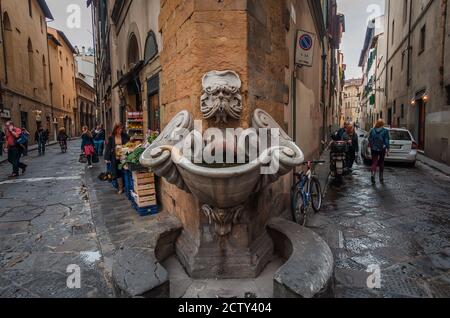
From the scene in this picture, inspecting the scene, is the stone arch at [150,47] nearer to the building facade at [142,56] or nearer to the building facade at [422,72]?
the building facade at [142,56]

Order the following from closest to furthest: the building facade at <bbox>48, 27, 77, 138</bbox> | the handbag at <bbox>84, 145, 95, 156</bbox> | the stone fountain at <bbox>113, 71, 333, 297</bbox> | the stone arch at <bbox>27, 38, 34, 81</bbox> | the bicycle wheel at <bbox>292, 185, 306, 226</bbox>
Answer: the stone fountain at <bbox>113, 71, 333, 297</bbox>
the bicycle wheel at <bbox>292, 185, 306, 226</bbox>
the handbag at <bbox>84, 145, 95, 156</bbox>
the stone arch at <bbox>27, 38, 34, 81</bbox>
the building facade at <bbox>48, 27, 77, 138</bbox>

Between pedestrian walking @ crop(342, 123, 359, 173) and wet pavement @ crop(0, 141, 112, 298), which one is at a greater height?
pedestrian walking @ crop(342, 123, 359, 173)

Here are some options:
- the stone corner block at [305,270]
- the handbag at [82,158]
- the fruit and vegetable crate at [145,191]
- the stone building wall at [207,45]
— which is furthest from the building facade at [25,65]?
the stone corner block at [305,270]

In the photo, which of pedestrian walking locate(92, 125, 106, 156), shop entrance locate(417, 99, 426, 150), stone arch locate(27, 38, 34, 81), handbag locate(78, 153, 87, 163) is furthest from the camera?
stone arch locate(27, 38, 34, 81)

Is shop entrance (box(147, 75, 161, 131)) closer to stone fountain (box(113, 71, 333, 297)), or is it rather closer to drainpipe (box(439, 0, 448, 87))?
stone fountain (box(113, 71, 333, 297))

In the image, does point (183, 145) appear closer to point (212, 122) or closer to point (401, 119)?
point (212, 122)

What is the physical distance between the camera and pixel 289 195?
5.27 m

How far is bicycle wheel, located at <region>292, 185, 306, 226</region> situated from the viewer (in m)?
4.74

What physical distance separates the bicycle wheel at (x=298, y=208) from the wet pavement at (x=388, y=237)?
174mm

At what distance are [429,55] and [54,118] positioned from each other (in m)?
31.5

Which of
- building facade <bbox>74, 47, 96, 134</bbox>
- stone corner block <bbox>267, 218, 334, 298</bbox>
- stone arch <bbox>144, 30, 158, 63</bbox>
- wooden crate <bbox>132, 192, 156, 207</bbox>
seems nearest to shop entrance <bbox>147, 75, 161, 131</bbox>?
stone arch <bbox>144, 30, 158, 63</bbox>

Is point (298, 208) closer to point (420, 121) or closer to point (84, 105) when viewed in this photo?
point (420, 121)

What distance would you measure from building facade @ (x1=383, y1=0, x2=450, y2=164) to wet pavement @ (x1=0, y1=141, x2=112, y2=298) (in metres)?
11.7
